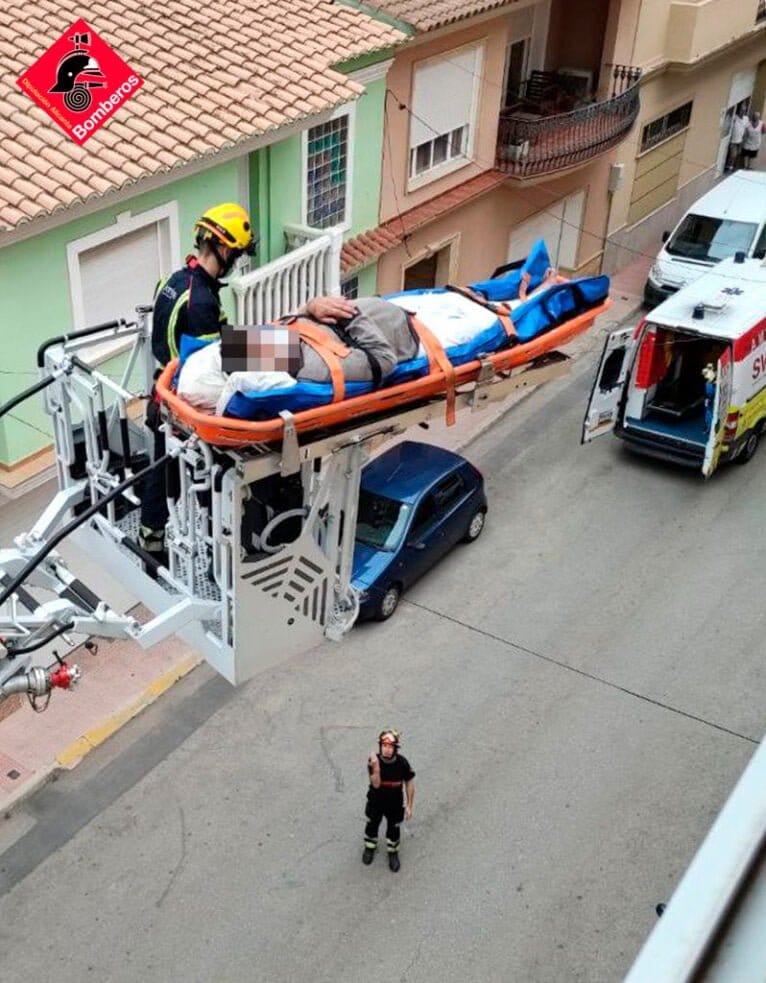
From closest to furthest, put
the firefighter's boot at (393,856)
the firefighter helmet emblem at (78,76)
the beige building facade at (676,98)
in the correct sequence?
the firefighter's boot at (393,856) < the firefighter helmet emblem at (78,76) < the beige building facade at (676,98)

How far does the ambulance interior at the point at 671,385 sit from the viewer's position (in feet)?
49.4

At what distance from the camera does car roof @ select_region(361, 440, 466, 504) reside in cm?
1280

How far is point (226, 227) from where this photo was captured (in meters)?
6.45

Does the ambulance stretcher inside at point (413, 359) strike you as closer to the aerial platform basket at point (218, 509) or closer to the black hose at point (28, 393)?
the aerial platform basket at point (218, 509)

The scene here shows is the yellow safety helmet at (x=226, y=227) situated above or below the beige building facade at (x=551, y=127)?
above

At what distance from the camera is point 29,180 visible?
A: 391 inches

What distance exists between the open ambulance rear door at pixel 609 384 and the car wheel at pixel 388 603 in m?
3.71

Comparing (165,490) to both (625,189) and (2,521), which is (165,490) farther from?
(625,189)

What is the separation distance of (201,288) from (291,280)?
6.90 meters

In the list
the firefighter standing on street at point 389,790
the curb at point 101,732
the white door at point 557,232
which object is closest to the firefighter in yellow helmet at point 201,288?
the firefighter standing on street at point 389,790

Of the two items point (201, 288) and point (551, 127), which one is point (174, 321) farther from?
point (551, 127)

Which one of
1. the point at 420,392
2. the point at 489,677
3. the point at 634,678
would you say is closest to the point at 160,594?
the point at 420,392

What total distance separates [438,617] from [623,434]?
4.33 metres

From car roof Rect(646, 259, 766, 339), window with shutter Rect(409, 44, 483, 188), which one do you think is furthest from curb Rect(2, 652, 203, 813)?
window with shutter Rect(409, 44, 483, 188)
